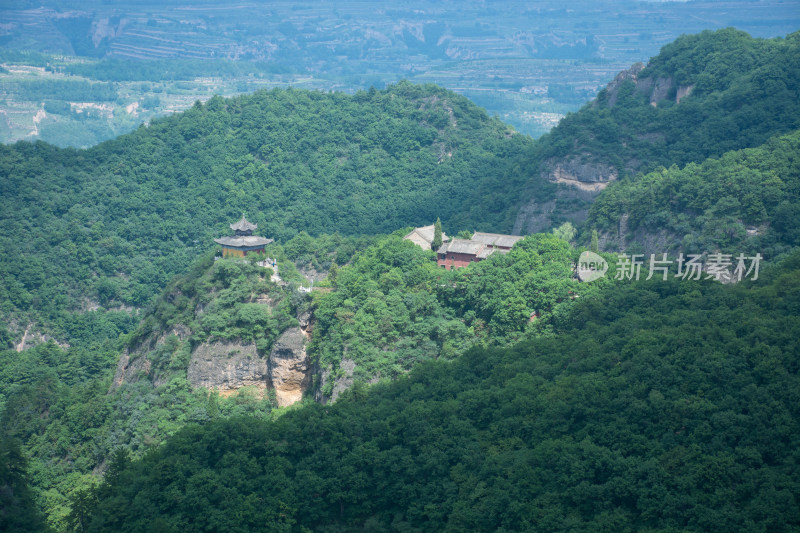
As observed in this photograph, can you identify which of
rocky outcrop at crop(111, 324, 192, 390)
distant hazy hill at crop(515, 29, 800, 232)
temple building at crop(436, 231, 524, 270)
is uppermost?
distant hazy hill at crop(515, 29, 800, 232)

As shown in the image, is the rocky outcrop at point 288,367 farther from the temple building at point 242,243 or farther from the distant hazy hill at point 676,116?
the distant hazy hill at point 676,116

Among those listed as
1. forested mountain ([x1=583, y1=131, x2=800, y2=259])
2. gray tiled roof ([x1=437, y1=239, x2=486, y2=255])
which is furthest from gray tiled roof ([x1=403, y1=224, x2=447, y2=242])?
forested mountain ([x1=583, y1=131, x2=800, y2=259])

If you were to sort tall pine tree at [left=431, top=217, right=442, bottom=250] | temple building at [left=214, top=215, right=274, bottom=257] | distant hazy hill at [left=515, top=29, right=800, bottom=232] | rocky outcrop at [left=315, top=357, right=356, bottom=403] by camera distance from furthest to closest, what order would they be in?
distant hazy hill at [left=515, top=29, right=800, bottom=232] < temple building at [left=214, top=215, right=274, bottom=257] < tall pine tree at [left=431, top=217, right=442, bottom=250] < rocky outcrop at [left=315, top=357, right=356, bottom=403]

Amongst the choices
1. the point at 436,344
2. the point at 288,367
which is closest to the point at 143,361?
the point at 288,367

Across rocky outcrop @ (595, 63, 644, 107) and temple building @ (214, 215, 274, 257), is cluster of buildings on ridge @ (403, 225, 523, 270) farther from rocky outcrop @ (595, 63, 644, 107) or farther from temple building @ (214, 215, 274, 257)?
rocky outcrop @ (595, 63, 644, 107)

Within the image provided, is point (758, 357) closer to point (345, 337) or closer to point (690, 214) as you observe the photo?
point (345, 337)

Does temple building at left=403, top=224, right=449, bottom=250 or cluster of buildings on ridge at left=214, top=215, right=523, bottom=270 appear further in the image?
temple building at left=403, top=224, right=449, bottom=250

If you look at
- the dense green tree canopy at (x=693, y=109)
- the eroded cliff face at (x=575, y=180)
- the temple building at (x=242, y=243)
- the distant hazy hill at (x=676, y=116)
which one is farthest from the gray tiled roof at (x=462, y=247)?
the dense green tree canopy at (x=693, y=109)
